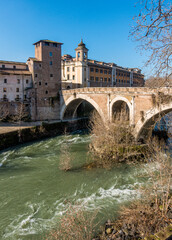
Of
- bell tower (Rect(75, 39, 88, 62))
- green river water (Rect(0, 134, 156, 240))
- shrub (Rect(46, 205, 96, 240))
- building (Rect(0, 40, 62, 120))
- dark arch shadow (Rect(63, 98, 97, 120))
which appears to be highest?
bell tower (Rect(75, 39, 88, 62))

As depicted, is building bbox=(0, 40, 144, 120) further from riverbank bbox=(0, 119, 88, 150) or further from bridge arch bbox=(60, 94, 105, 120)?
riverbank bbox=(0, 119, 88, 150)

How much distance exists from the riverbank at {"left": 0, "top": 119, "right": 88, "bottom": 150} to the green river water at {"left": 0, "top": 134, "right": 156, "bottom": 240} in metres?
4.02

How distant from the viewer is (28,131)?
26344 millimetres

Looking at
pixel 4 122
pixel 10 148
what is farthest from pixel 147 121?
pixel 4 122

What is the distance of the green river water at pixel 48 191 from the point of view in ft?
32.6

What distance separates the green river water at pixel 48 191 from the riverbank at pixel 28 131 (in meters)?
4.02

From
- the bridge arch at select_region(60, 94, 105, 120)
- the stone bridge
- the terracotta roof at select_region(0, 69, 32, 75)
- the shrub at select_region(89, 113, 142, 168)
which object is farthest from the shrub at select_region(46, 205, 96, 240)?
the terracotta roof at select_region(0, 69, 32, 75)

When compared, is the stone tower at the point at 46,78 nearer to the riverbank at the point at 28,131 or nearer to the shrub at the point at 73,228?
the riverbank at the point at 28,131

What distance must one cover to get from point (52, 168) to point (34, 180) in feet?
7.89

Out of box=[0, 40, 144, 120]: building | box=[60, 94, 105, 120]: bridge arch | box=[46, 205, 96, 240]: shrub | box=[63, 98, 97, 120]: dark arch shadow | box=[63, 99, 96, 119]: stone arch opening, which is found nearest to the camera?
box=[46, 205, 96, 240]: shrub

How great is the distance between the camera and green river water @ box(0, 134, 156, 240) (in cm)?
995

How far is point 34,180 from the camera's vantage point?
1472 cm

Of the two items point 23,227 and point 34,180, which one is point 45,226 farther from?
point 34,180

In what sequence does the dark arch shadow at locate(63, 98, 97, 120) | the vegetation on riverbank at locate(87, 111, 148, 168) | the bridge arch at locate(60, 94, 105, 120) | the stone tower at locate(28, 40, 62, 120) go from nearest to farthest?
the vegetation on riverbank at locate(87, 111, 148, 168) → the bridge arch at locate(60, 94, 105, 120) → the stone tower at locate(28, 40, 62, 120) → the dark arch shadow at locate(63, 98, 97, 120)
